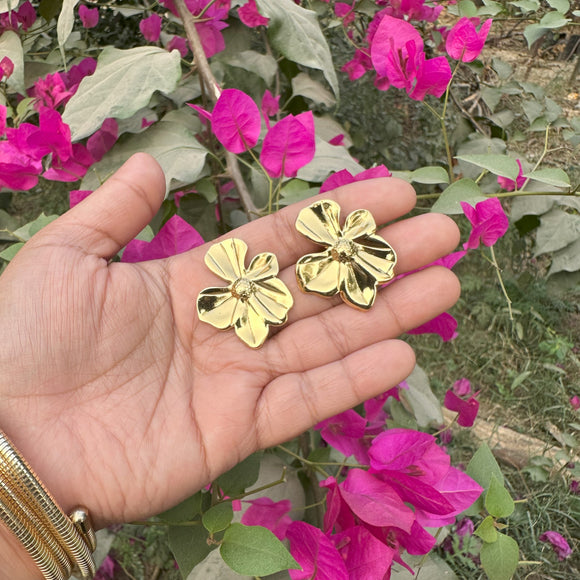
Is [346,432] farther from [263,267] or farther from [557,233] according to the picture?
[557,233]

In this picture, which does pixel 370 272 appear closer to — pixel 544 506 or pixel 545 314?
pixel 544 506

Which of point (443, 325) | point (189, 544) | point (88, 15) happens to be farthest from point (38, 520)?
point (88, 15)

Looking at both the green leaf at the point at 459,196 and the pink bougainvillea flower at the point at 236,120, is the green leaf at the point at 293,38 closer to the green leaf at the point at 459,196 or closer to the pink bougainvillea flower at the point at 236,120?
the pink bougainvillea flower at the point at 236,120

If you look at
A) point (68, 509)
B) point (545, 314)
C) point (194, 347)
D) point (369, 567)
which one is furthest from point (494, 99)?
point (68, 509)

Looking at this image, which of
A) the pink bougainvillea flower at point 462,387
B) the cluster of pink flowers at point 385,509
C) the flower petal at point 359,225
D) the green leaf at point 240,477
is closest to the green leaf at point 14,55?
the flower petal at point 359,225

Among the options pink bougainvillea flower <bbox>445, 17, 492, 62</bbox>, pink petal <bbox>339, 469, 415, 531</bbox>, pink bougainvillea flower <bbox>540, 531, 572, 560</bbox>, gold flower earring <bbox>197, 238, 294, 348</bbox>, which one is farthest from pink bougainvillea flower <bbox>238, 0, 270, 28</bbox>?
pink bougainvillea flower <bbox>540, 531, 572, 560</bbox>

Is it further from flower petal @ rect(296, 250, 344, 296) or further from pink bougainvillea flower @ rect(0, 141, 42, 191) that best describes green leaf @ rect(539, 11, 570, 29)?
pink bougainvillea flower @ rect(0, 141, 42, 191)
